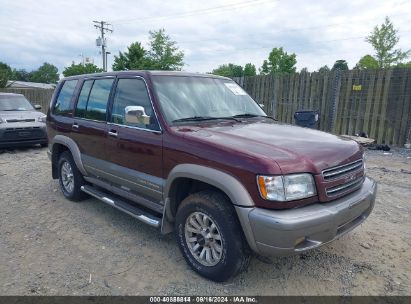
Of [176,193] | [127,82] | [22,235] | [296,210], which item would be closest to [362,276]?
[296,210]

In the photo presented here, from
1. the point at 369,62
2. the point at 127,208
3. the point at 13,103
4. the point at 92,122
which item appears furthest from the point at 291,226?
the point at 369,62

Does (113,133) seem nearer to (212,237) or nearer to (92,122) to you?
(92,122)

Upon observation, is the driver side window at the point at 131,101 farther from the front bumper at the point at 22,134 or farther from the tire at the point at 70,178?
the front bumper at the point at 22,134

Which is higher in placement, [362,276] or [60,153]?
[60,153]

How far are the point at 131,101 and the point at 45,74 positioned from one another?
118589 millimetres

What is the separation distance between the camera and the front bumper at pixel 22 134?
979cm

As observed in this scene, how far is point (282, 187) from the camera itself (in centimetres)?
276

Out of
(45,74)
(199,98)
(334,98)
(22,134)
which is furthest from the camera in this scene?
(45,74)

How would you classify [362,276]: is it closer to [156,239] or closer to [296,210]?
[296,210]

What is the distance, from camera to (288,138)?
3.39 m

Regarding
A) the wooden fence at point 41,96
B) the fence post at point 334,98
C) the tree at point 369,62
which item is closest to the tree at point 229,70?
the tree at point 369,62

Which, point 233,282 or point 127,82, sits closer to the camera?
point 233,282

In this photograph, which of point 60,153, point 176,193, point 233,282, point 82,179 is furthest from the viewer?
point 60,153

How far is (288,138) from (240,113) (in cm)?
107
